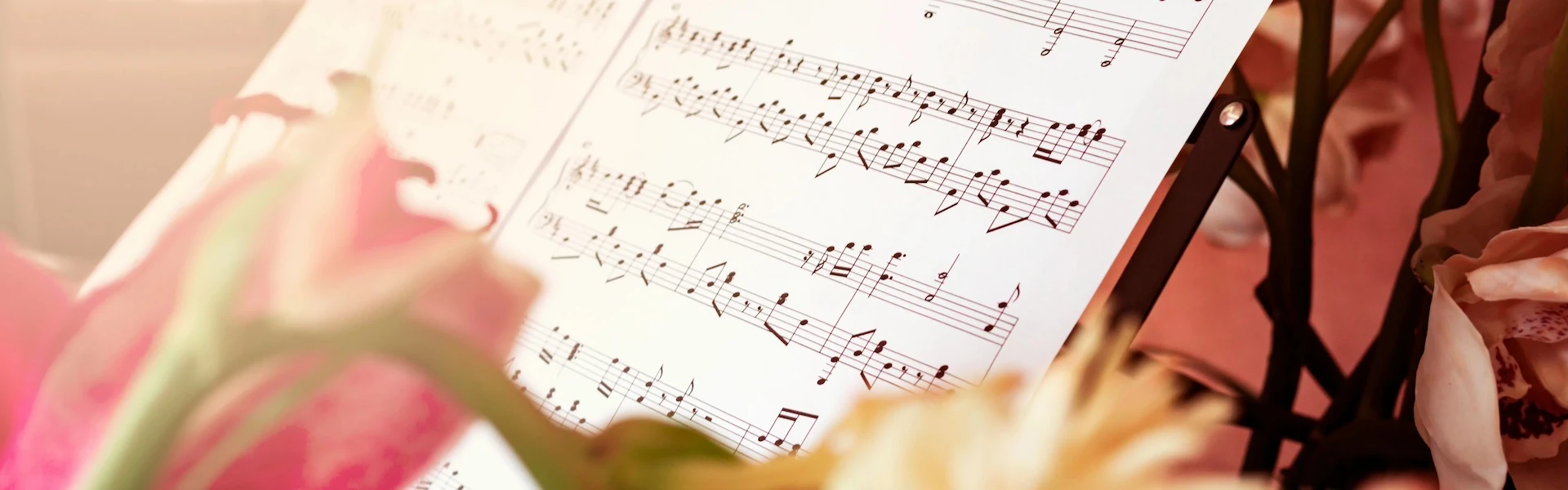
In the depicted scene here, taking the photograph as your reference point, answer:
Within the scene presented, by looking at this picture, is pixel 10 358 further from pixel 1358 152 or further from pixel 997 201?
pixel 1358 152

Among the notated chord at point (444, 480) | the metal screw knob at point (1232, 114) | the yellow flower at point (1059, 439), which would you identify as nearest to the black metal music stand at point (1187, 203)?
the metal screw knob at point (1232, 114)

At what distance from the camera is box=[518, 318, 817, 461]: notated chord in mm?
435

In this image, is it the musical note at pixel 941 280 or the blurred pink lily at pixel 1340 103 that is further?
the blurred pink lily at pixel 1340 103

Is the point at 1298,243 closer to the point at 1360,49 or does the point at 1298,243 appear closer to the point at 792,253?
the point at 1360,49

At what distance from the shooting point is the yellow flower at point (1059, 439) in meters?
0.16

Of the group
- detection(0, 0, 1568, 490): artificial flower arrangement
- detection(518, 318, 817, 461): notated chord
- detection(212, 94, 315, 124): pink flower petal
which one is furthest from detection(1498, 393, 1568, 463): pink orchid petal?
detection(212, 94, 315, 124): pink flower petal

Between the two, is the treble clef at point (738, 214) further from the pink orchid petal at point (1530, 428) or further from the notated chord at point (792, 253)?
the pink orchid petal at point (1530, 428)

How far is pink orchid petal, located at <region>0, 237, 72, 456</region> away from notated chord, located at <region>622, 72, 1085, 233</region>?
32cm

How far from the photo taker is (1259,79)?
0.69 metres

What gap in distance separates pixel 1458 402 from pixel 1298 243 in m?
0.23

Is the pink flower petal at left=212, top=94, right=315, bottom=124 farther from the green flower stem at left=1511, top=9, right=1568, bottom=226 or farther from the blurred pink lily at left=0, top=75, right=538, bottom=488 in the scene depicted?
the green flower stem at left=1511, top=9, right=1568, bottom=226

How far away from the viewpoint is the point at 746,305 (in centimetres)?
48

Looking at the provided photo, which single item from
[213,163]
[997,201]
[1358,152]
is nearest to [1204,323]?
[1358,152]

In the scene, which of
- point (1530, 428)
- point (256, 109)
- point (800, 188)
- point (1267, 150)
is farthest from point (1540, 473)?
point (256, 109)
